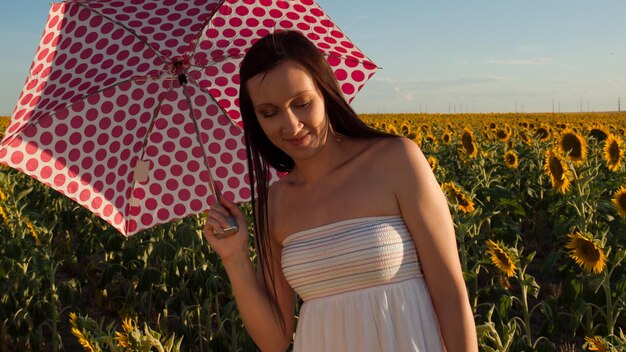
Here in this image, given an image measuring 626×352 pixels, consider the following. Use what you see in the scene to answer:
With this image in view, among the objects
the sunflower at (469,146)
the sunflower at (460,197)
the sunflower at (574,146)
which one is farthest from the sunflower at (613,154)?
the sunflower at (460,197)

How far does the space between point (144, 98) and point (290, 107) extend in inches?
37.0

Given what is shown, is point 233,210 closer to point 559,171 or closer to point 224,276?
point 224,276

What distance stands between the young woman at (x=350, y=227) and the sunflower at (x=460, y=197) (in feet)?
9.77

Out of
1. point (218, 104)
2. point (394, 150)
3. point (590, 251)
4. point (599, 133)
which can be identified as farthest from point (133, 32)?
point (599, 133)

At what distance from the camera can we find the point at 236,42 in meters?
2.62

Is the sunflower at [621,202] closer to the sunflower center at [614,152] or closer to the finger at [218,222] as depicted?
the sunflower center at [614,152]

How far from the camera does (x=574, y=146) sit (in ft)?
21.4

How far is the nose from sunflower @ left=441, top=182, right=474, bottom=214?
10.3 ft

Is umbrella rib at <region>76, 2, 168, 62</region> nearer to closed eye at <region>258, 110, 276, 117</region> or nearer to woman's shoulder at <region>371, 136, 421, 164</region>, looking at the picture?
closed eye at <region>258, 110, 276, 117</region>

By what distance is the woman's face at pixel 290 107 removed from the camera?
1908mm

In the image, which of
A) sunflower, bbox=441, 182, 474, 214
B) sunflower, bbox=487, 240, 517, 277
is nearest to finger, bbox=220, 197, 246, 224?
sunflower, bbox=487, 240, 517, 277

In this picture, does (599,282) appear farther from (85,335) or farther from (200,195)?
(85,335)

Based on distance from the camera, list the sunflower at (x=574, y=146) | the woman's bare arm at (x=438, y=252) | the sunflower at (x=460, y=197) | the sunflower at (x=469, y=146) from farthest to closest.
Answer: the sunflower at (x=469, y=146) → the sunflower at (x=574, y=146) → the sunflower at (x=460, y=197) → the woman's bare arm at (x=438, y=252)

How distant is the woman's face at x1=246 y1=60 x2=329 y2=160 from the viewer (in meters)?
1.91
